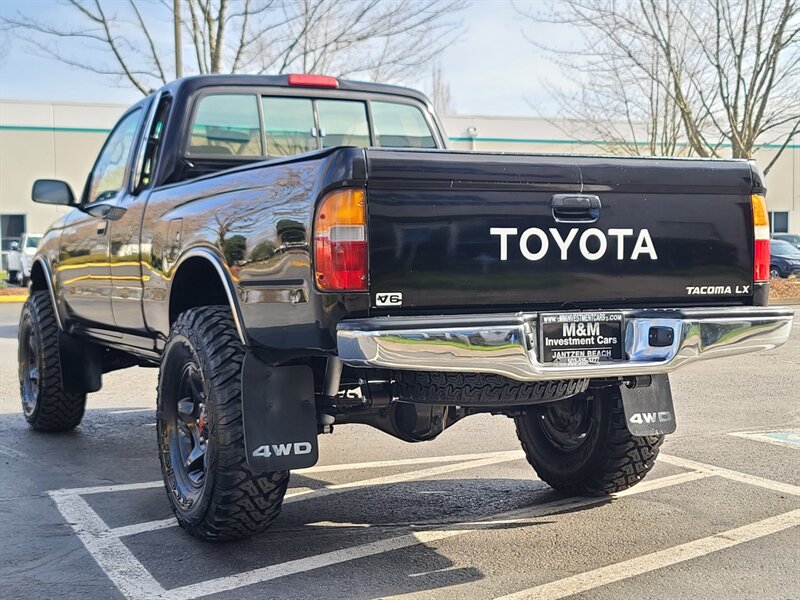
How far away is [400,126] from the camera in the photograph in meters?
6.23

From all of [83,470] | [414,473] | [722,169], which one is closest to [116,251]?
[83,470]

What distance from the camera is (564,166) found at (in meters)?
3.81

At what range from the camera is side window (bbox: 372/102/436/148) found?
6141 mm

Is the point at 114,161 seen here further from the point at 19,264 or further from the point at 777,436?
the point at 19,264

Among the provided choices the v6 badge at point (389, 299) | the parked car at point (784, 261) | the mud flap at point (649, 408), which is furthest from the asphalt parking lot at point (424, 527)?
the parked car at point (784, 261)

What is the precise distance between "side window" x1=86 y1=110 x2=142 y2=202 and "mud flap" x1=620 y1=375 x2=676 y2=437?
126 inches

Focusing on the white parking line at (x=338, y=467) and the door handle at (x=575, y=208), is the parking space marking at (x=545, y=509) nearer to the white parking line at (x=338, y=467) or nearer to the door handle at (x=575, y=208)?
the white parking line at (x=338, y=467)

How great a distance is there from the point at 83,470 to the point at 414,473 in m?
1.95

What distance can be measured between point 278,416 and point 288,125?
2418 mm

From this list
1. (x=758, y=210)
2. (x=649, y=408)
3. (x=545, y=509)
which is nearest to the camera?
(x=758, y=210)

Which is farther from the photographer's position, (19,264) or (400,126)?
(19,264)

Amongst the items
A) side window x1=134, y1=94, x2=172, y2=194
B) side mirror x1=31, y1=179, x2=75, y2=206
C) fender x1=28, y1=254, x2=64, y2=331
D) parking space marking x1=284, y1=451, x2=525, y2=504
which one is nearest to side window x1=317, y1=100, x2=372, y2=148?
side window x1=134, y1=94, x2=172, y2=194

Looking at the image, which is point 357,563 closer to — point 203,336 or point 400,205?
point 203,336

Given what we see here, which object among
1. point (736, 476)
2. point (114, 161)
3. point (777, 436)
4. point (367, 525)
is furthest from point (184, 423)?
point (777, 436)
